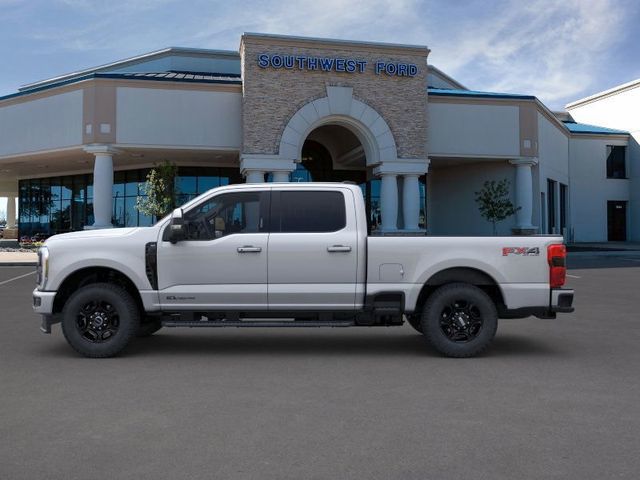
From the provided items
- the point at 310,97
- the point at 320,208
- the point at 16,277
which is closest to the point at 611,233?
the point at 310,97

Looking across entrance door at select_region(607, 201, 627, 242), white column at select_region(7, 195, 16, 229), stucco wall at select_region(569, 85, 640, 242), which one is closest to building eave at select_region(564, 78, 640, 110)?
stucco wall at select_region(569, 85, 640, 242)

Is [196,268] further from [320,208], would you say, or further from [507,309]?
[507,309]

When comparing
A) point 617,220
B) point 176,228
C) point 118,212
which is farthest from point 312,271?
point 617,220

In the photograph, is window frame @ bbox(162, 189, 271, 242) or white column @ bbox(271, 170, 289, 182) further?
white column @ bbox(271, 170, 289, 182)

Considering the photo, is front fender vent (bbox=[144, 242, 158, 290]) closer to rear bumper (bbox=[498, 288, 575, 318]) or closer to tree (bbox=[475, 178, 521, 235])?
rear bumper (bbox=[498, 288, 575, 318])

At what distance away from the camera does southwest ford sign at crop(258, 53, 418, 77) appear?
28359mm

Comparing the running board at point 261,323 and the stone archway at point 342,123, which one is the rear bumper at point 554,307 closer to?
the running board at point 261,323

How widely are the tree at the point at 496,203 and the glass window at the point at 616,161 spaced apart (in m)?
16.9

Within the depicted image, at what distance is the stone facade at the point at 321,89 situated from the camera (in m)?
28.4

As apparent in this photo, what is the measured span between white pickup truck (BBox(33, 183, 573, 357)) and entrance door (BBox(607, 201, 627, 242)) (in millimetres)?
42914

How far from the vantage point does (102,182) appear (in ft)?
96.7

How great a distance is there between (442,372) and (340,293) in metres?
1.56

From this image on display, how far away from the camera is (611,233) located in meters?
46.4

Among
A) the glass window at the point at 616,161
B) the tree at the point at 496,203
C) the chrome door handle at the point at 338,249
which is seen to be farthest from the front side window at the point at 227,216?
the glass window at the point at 616,161
